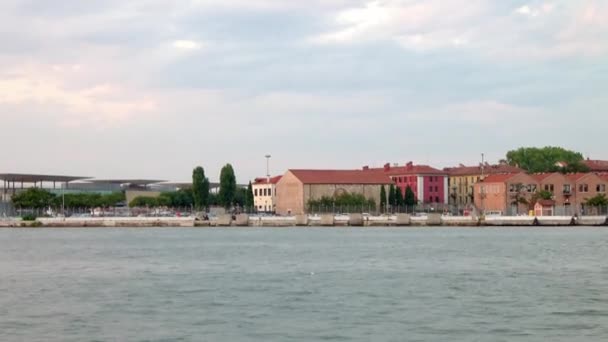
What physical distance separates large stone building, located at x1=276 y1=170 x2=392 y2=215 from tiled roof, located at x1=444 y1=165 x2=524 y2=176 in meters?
18.0

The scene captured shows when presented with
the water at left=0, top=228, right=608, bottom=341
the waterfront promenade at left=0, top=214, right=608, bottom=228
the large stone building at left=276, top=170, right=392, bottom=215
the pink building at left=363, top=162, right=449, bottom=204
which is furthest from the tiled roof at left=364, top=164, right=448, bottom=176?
the water at left=0, top=228, right=608, bottom=341

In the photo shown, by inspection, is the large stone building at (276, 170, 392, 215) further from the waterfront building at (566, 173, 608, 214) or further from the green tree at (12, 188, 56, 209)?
the green tree at (12, 188, 56, 209)

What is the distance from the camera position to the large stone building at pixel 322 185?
127m

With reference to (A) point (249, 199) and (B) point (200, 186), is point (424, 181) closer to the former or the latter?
(A) point (249, 199)

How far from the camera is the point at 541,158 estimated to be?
158125 millimetres

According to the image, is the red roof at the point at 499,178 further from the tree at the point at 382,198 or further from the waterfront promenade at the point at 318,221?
the waterfront promenade at the point at 318,221

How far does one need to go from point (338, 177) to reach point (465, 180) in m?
24.7

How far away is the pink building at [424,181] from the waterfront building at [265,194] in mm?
15265

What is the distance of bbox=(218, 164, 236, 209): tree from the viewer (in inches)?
4953

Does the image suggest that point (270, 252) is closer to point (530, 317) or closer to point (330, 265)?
point (330, 265)

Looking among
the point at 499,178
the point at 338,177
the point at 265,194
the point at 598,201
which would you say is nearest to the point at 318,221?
the point at 338,177

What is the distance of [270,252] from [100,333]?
105 ft

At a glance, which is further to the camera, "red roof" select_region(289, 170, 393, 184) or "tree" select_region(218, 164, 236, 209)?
"red roof" select_region(289, 170, 393, 184)

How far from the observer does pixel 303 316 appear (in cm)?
2556
